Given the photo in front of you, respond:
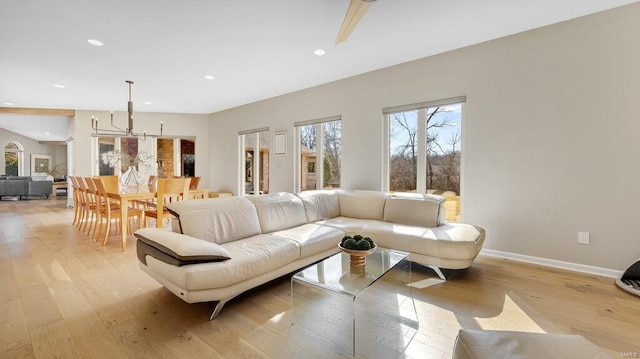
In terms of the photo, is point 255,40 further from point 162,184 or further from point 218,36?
point 162,184

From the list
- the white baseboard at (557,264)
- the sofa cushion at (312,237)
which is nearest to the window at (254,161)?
the sofa cushion at (312,237)

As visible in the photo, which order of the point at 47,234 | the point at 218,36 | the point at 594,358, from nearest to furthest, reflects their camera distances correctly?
the point at 594,358 < the point at 218,36 < the point at 47,234

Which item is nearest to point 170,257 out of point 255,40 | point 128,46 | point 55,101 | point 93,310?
point 93,310

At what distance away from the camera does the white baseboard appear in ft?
8.71

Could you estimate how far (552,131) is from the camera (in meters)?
2.89

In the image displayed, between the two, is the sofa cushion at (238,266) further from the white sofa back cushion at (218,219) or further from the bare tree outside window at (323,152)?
the bare tree outside window at (323,152)

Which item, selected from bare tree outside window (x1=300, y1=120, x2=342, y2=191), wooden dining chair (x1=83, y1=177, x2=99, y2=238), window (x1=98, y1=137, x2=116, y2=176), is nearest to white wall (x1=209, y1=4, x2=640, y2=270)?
bare tree outside window (x1=300, y1=120, x2=342, y2=191)

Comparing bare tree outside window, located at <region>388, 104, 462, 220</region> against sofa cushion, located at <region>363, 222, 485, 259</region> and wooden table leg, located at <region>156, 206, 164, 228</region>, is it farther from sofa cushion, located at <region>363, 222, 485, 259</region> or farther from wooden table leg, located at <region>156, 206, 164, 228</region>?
wooden table leg, located at <region>156, 206, 164, 228</region>

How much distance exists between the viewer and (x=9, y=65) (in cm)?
383

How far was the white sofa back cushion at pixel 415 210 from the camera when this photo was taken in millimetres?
3115

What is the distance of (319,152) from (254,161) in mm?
2064

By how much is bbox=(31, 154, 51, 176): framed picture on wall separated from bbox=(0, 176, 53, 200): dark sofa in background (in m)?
3.47

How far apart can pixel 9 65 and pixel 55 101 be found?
2.46 meters

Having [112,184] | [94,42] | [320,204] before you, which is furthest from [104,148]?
[320,204]
